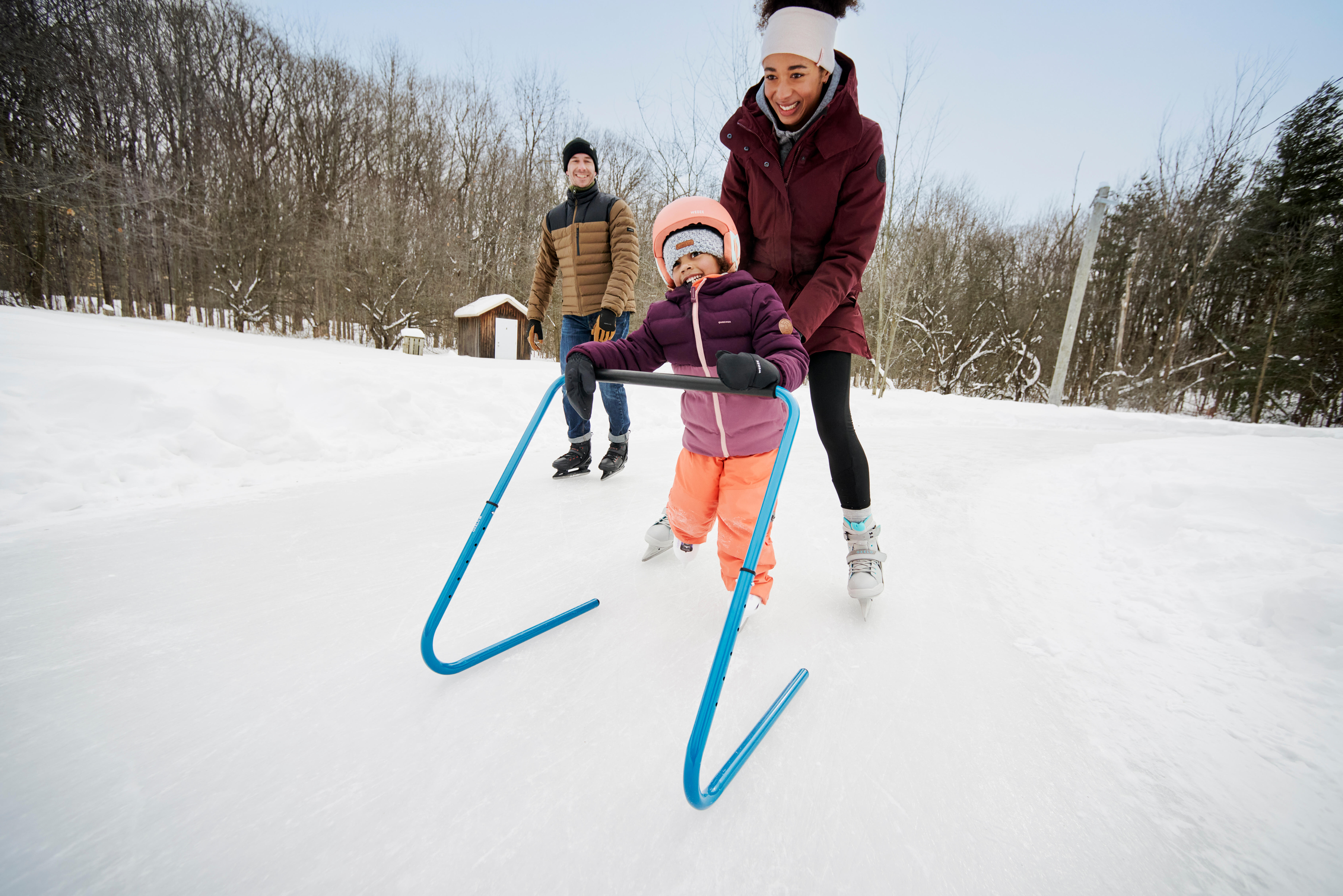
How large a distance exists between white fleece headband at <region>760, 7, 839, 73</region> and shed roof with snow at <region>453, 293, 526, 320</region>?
29.4ft

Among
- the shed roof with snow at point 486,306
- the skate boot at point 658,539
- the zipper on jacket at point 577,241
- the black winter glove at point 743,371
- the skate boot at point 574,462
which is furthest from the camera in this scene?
the shed roof with snow at point 486,306

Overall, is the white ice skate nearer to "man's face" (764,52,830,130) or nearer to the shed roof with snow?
"man's face" (764,52,830,130)

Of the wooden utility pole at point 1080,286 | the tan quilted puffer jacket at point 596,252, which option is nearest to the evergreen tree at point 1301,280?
the wooden utility pole at point 1080,286

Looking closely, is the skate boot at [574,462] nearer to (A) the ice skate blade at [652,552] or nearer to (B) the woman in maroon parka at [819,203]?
(A) the ice skate blade at [652,552]

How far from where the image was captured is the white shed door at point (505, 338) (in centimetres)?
964

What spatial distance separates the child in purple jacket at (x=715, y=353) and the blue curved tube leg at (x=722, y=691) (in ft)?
1.17

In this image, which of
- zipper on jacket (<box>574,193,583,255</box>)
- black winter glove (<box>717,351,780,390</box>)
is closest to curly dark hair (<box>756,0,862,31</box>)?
black winter glove (<box>717,351,780,390</box>)

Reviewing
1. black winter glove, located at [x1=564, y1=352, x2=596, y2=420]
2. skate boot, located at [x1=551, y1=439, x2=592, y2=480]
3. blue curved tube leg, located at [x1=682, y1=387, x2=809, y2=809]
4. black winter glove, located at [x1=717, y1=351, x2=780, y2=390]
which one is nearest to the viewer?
blue curved tube leg, located at [x1=682, y1=387, x2=809, y2=809]

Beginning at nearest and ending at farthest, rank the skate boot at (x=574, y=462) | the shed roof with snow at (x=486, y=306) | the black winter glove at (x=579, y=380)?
the black winter glove at (x=579, y=380), the skate boot at (x=574, y=462), the shed roof with snow at (x=486, y=306)

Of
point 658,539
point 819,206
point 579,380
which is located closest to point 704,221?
point 819,206

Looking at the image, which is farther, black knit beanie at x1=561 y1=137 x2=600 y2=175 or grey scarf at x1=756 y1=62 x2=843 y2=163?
black knit beanie at x1=561 y1=137 x2=600 y2=175

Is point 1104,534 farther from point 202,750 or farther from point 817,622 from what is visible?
point 202,750

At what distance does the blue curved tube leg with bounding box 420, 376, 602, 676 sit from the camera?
114cm

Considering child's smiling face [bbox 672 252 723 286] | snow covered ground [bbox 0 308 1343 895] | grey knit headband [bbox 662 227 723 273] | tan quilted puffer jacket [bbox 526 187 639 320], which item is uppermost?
tan quilted puffer jacket [bbox 526 187 639 320]
